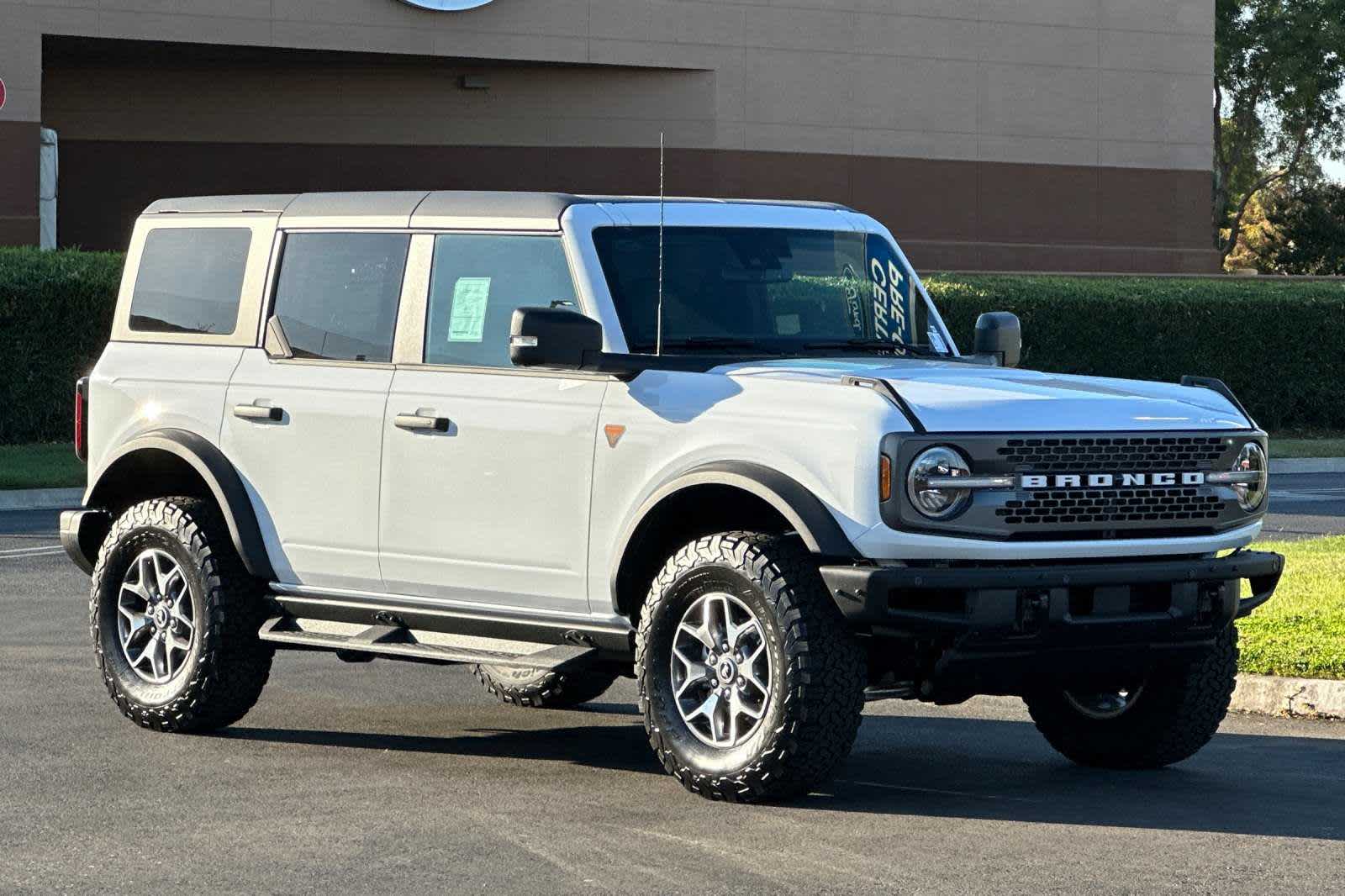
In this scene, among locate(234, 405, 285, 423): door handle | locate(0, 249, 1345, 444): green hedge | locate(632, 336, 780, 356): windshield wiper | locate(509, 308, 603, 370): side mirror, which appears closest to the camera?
locate(509, 308, 603, 370): side mirror

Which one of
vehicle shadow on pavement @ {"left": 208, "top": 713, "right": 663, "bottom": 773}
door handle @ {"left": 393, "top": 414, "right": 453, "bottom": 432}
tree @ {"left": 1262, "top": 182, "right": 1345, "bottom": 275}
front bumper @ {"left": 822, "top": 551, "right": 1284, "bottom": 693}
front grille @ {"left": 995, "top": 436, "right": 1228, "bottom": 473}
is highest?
tree @ {"left": 1262, "top": 182, "right": 1345, "bottom": 275}

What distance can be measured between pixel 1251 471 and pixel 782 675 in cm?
193

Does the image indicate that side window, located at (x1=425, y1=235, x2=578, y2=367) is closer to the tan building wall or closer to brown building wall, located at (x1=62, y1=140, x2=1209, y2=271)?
the tan building wall

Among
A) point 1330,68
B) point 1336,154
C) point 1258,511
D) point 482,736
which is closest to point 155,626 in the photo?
point 482,736

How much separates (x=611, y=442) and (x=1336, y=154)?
61.9m

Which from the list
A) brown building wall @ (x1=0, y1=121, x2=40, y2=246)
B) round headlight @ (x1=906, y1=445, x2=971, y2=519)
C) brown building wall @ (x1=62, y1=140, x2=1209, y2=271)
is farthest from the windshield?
brown building wall @ (x1=62, y1=140, x2=1209, y2=271)

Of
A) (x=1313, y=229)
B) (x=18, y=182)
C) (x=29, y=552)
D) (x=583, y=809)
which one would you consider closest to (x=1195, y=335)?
(x=18, y=182)

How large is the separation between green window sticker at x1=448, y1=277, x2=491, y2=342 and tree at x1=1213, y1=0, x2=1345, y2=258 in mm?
52380

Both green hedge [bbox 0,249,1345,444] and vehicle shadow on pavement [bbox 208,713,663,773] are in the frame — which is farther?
green hedge [bbox 0,249,1345,444]

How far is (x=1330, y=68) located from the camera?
61.5m

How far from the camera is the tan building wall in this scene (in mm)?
37906

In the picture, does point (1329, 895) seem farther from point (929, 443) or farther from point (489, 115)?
point (489, 115)

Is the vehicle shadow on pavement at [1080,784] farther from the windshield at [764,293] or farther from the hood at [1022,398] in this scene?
the windshield at [764,293]

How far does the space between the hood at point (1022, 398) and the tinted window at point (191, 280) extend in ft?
8.20
